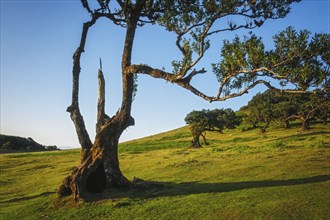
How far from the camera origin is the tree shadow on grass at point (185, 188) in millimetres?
19078

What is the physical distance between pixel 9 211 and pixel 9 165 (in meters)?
Result: 36.3

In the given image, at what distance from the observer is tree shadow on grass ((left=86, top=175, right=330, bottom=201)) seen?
751 inches

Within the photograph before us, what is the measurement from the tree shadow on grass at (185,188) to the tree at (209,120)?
151 feet

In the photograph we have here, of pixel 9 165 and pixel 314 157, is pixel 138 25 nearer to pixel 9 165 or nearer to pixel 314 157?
pixel 314 157

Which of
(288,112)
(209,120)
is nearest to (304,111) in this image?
(288,112)

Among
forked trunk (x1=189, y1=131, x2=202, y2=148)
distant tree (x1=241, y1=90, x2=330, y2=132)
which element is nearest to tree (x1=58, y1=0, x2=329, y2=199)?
forked trunk (x1=189, y1=131, x2=202, y2=148)

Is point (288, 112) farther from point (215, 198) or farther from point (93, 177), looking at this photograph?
point (93, 177)

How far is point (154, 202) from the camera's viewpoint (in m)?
17.4

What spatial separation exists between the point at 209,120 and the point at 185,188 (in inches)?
2129

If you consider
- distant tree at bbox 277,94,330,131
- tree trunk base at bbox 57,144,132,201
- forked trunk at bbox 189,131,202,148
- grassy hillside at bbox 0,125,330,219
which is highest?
distant tree at bbox 277,94,330,131

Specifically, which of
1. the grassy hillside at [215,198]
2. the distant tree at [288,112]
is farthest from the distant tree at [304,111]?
the grassy hillside at [215,198]

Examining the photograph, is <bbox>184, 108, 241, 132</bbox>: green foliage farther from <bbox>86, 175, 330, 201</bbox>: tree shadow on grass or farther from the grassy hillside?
<bbox>86, 175, 330, 201</bbox>: tree shadow on grass

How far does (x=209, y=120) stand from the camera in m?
73.9

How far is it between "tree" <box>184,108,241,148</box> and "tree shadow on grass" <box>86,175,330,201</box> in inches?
1816
